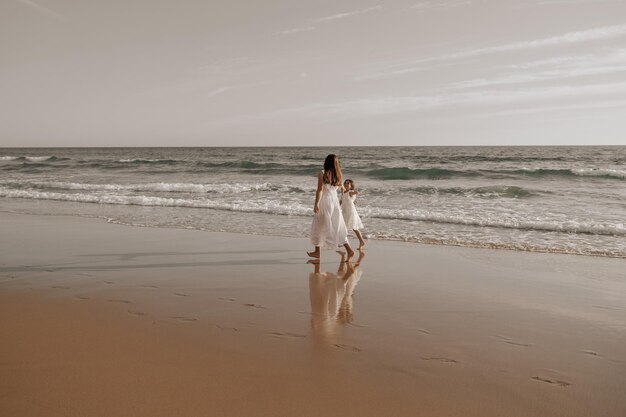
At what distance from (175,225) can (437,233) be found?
631 cm

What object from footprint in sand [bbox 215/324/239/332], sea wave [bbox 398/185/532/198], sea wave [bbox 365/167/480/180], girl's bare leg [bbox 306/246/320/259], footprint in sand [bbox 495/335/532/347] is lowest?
footprint in sand [bbox 495/335/532/347]

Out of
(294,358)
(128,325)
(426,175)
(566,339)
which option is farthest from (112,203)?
(426,175)

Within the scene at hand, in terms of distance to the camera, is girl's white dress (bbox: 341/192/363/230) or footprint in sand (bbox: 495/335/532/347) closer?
footprint in sand (bbox: 495/335/532/347)

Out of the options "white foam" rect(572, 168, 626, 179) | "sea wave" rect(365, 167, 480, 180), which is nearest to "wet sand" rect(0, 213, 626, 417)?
"sea wave" rect(365, 167, 480, 180)

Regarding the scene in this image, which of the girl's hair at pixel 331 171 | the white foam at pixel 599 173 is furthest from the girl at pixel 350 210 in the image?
the white foam at pixel 599 173

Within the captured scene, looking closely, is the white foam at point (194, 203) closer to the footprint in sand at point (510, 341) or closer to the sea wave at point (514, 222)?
the sea wave at point (514, 222)

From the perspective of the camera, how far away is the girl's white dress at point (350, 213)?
8781 millimetres

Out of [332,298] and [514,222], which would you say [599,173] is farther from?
[332,298]

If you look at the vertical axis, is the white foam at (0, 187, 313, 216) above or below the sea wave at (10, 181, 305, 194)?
below

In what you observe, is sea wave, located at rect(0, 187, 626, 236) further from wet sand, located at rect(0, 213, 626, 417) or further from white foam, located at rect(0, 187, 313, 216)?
wet sand, located at rect(0, 213, 626, 417)

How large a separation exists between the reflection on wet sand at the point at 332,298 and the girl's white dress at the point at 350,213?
4.44 ft

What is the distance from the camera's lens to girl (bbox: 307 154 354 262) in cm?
771

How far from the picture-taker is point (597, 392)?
9.93 ft

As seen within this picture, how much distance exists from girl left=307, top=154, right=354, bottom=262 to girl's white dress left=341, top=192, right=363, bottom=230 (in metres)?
0.92
